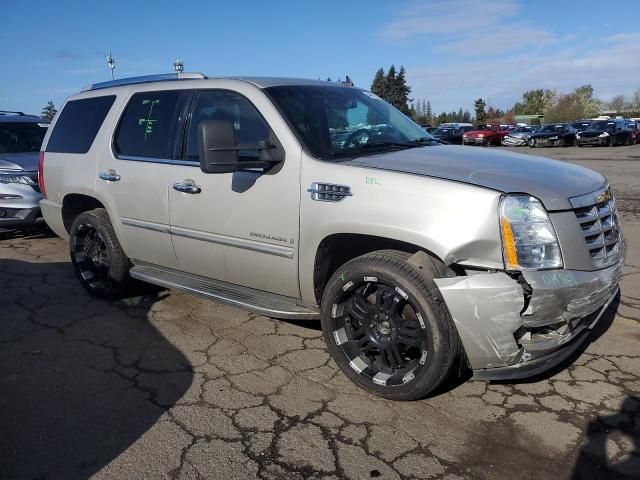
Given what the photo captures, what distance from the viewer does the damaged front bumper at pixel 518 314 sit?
106 inches

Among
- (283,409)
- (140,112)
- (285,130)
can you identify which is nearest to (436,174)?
(285,130)

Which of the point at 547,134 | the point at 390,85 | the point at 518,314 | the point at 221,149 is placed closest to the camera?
the point at 518,314

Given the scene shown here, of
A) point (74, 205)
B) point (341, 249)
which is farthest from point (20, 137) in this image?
point (341, 249)

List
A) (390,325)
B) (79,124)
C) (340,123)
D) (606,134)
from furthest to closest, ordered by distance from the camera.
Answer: (606,134)
(79,124)
(340,123)
(390,325)

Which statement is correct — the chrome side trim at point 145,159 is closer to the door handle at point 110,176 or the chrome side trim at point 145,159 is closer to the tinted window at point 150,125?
the tinted window at point 150,125

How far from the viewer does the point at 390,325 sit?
3.18 meters

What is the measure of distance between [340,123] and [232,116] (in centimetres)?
79

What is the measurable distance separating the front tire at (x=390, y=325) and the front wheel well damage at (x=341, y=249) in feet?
0.33

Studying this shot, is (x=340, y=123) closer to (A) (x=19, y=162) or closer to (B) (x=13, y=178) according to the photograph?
(B) (x=13, y=178)

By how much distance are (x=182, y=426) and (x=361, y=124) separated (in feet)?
7.80

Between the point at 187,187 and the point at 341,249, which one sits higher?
the point at 187,187

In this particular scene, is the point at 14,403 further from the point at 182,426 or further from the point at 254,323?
the point at 254,323

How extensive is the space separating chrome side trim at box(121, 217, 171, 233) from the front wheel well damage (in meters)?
1.40

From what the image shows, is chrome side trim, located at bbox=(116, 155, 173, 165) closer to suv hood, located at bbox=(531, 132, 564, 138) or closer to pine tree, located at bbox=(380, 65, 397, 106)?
suv hood, located at bbox=(531, 132, 564, 138)
